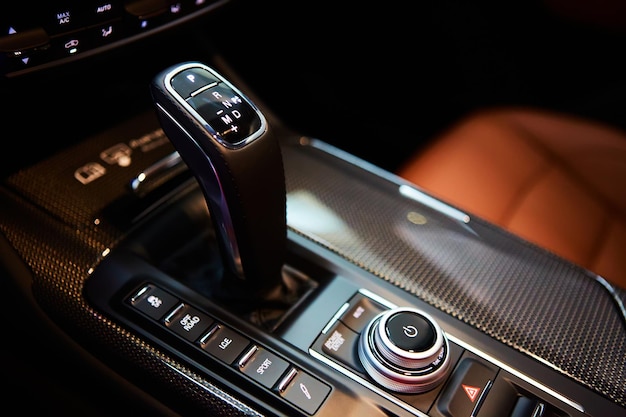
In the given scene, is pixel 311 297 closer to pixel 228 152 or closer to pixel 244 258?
pixel 244 258

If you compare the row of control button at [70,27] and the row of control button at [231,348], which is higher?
the row of control button at [70,27]

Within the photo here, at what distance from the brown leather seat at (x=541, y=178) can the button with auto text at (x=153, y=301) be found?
0.42 meters

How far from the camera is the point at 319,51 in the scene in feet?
4.58

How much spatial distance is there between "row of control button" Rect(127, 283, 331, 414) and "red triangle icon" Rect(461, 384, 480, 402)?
124 mm

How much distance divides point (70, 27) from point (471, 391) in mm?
525

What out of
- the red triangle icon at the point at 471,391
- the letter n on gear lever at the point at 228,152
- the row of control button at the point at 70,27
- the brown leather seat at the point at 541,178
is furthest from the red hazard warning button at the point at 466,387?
the row of control button at the point at 70,27

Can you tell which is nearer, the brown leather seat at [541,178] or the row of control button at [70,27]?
the row of control button at [70,27]

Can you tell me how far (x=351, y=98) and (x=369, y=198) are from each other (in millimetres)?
723

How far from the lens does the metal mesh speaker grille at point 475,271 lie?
0.62 m

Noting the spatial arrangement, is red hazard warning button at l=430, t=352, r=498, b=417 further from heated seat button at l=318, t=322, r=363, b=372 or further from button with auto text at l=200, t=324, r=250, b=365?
button with auto text at l=200, t=324, r=250, b=365

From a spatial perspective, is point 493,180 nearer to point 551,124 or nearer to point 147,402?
point 551,124

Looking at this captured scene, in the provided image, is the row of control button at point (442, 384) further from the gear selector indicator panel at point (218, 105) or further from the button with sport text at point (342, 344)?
the gear selector indicator panel at point (218, 105)

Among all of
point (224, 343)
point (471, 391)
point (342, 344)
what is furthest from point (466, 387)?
point (224, 343)

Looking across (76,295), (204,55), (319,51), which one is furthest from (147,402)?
(319,51)
